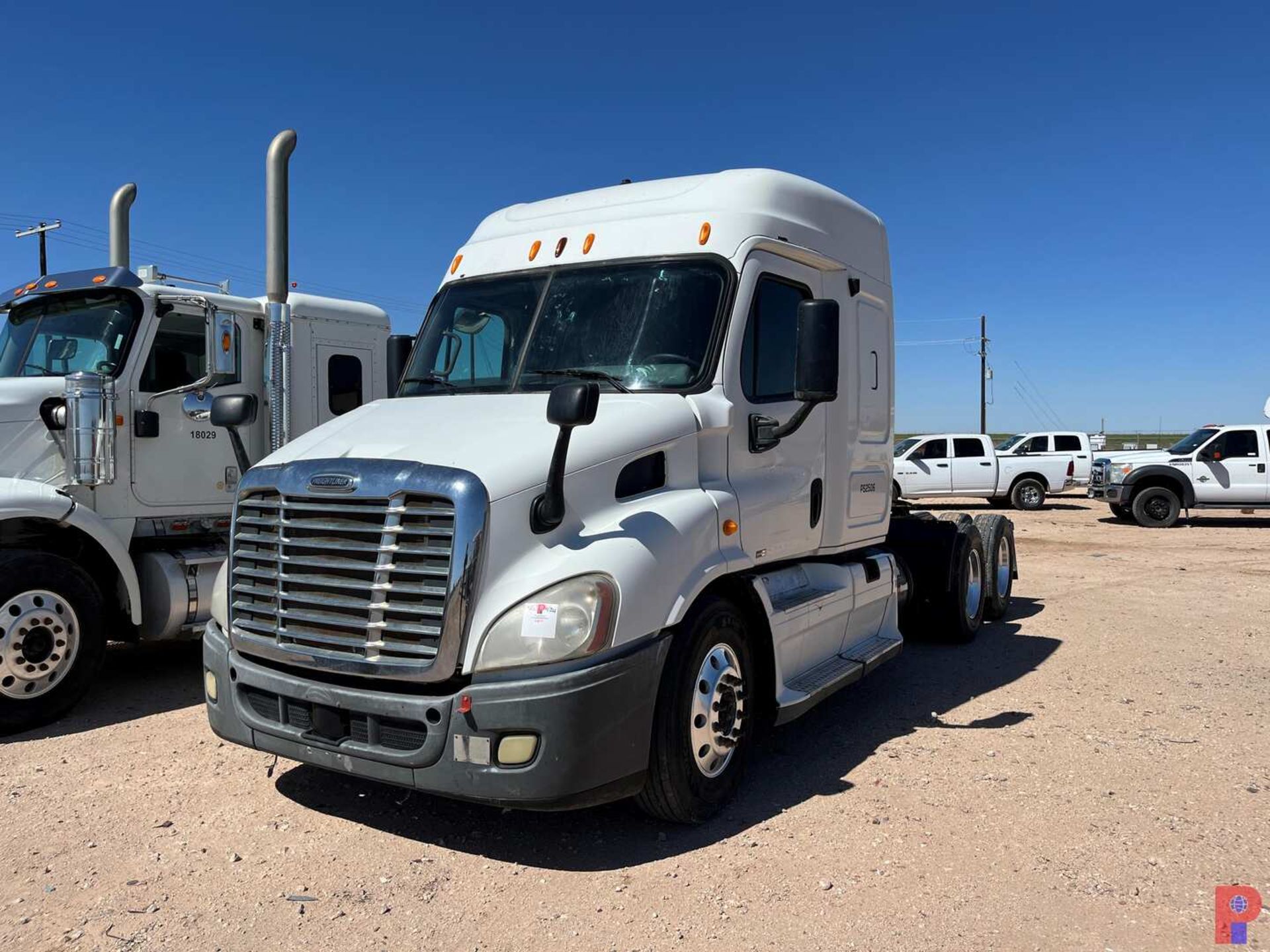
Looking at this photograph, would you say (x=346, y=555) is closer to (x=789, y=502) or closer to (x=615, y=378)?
(x=615, y=378)

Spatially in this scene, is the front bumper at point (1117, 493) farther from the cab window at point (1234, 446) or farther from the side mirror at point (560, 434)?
the side mirror at point (560, 434)

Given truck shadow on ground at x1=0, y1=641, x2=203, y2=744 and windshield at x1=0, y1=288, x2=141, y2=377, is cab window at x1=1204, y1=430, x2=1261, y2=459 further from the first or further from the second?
windshield at x1=0, y1=288, x2=141, y2=377

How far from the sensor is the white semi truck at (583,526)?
372 cm

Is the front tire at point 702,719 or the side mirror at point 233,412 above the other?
the side mirror at point 233,412

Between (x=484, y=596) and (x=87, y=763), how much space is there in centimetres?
305

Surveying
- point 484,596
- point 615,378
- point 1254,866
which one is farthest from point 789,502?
point 1254,866

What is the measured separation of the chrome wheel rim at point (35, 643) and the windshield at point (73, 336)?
65.0 inches

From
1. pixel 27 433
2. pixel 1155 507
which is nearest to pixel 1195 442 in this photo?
pixel 1155 507

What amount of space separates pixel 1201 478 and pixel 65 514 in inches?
777

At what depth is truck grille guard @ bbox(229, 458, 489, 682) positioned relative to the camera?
3715mm

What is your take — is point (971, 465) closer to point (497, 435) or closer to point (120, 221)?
point (120, 221)

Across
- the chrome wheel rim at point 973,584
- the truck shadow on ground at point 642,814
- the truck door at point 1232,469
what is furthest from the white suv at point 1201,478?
the truck shadow on ground at point 642,814

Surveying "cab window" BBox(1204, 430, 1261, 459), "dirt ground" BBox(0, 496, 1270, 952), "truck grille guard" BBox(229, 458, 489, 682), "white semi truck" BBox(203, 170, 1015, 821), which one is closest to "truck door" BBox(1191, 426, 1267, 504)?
"cab window" BBox(1204, 430, 1261, 459)

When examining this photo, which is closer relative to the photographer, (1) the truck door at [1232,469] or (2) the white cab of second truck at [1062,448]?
(1) the truck door at [1232,469]
